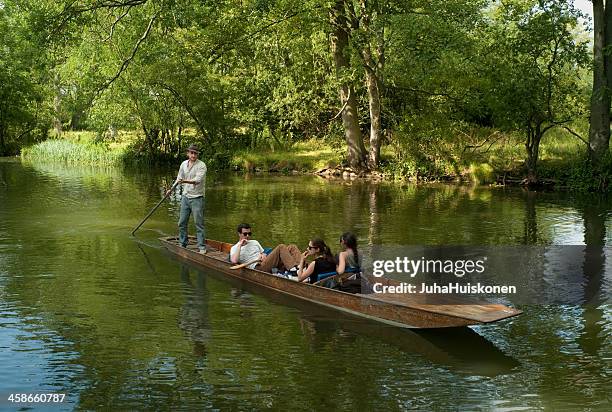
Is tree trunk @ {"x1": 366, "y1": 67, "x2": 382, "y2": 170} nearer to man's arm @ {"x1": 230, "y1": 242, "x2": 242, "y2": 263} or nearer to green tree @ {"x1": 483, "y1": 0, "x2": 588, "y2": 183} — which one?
green tree @ {"x1": 483, "y1": 0, "x2": 588, "y2": 183}

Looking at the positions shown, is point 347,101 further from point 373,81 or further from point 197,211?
point 197,211

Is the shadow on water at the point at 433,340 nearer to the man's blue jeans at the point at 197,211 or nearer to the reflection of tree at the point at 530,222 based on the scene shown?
the man's blue jeans at the point at 197,211

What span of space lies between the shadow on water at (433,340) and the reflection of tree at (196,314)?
0.45ft

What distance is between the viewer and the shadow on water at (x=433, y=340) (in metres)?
8.15

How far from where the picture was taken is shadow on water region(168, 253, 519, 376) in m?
8.15

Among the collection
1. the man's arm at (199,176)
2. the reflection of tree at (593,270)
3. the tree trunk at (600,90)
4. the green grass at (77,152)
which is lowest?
the reflection of tree at (593,270)

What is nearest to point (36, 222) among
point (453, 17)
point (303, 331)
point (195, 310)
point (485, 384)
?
point (195, 310)

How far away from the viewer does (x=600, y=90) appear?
2297 centimetres

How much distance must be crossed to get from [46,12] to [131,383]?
16949mm

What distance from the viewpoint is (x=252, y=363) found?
805 centimetres

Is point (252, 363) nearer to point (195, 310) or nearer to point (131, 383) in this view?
point (131, 383)

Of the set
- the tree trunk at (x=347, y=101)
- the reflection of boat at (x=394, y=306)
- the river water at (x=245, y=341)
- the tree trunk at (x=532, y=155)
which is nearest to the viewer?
the river water at (x=245, y=341)

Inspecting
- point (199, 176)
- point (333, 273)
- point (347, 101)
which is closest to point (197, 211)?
point (199, 176)

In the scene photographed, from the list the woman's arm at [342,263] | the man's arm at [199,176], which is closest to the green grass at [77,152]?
the man's arm at [199,176]
